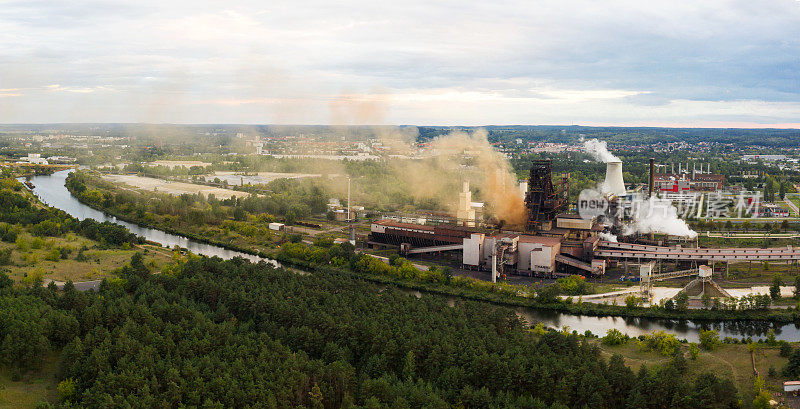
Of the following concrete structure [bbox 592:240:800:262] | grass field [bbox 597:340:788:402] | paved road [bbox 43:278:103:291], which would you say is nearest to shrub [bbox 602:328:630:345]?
grass field [bbox 597:340:788:402]

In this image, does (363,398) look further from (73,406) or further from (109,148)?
(109,148)

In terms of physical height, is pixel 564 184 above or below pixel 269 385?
above

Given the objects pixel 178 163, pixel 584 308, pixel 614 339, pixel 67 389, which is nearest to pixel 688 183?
pixel 584 308

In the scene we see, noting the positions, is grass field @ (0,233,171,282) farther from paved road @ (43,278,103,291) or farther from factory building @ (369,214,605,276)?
factory building @ (369,214,605,276)

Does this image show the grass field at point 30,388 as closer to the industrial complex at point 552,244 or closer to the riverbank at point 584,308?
A: the riverbank at point 584,308

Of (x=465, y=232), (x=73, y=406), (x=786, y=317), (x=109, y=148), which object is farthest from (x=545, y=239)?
(x=109, y=148)

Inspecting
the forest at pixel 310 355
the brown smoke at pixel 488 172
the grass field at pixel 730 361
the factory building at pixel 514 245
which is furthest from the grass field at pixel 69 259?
the grass field at pixel 730 361

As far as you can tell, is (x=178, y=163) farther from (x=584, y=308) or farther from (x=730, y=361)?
(x=730, y=361)
